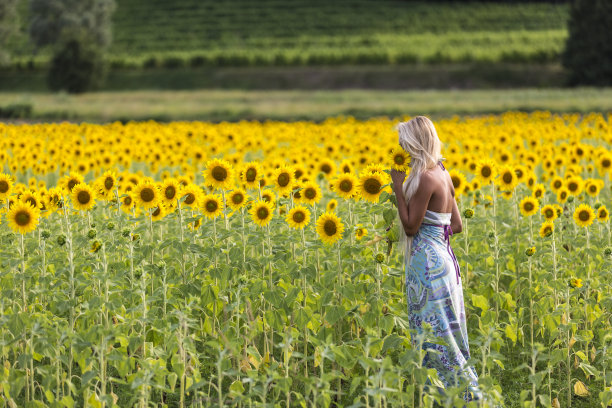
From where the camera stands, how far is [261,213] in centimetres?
557

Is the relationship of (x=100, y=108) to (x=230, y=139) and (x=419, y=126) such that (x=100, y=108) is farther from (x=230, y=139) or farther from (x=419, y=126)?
(x=419, y=126)

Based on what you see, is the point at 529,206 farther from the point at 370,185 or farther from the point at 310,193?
the point at 310,193

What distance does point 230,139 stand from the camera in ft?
41.8

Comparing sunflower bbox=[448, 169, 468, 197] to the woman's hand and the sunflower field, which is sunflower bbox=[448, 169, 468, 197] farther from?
the woman's hand

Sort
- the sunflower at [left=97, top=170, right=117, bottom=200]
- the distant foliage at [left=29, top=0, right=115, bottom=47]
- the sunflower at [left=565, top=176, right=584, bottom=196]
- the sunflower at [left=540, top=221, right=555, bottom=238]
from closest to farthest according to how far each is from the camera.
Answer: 1. the sunflower at [left=540, top=221, right=555, bottom=238]
2. the sunflower at [left=97, top=170, right=117, bottom=200]
3. the sunflower at [left=565, top=176, right=584, bottom=196]
4. the distant foliage at [left=29, top=0, right=115, bottom=47]

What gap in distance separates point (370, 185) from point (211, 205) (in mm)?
1382

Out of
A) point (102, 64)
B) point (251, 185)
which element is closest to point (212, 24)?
point (102, 64)

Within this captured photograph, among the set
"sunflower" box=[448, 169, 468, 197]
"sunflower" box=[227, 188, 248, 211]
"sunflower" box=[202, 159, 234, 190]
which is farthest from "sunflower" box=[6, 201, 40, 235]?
"sunflower" box=[448, 169, 468, 197]

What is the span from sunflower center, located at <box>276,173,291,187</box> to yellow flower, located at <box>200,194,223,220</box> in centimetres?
52

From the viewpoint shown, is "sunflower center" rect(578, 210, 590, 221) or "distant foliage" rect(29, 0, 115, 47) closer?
"sunflower center" rect(578, 210, 590, 221)

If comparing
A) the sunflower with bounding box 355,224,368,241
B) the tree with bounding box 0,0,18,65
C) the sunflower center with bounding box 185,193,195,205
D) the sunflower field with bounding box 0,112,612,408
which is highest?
the tree with bounding box 0,0,18,65

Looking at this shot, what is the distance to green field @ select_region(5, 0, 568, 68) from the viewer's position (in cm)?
5456

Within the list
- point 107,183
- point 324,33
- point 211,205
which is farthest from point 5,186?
point 324,33

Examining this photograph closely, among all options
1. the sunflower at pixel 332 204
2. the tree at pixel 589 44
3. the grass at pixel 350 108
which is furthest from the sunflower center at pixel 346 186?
the tree at pixel 589 44
